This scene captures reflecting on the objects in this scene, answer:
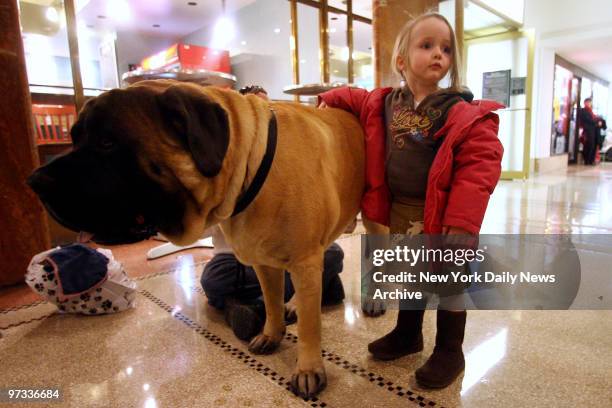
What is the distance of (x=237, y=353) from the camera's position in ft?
4.48

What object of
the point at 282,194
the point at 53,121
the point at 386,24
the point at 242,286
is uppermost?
the point at 386,24

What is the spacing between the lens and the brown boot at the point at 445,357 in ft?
3.70

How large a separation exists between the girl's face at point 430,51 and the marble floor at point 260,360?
91 cm

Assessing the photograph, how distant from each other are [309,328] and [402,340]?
14.0 inches

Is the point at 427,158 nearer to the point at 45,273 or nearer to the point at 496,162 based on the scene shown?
the point at 496,162

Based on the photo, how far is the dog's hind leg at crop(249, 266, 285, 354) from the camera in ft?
4.46

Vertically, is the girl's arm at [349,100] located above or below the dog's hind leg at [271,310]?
above

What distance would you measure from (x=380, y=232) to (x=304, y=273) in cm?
55

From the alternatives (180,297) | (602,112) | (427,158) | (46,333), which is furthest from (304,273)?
(602,112)

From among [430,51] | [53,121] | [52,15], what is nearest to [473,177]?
[430,51]

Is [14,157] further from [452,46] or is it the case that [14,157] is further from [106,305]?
[452,46]

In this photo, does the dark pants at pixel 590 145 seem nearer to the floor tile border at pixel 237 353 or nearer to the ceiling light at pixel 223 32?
the ceiling light at pixel 223 32

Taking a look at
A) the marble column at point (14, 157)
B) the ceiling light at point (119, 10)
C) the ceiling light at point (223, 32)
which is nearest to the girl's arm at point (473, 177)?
the marble column at point (14, 157)

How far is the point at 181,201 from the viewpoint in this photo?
920 millimetres
